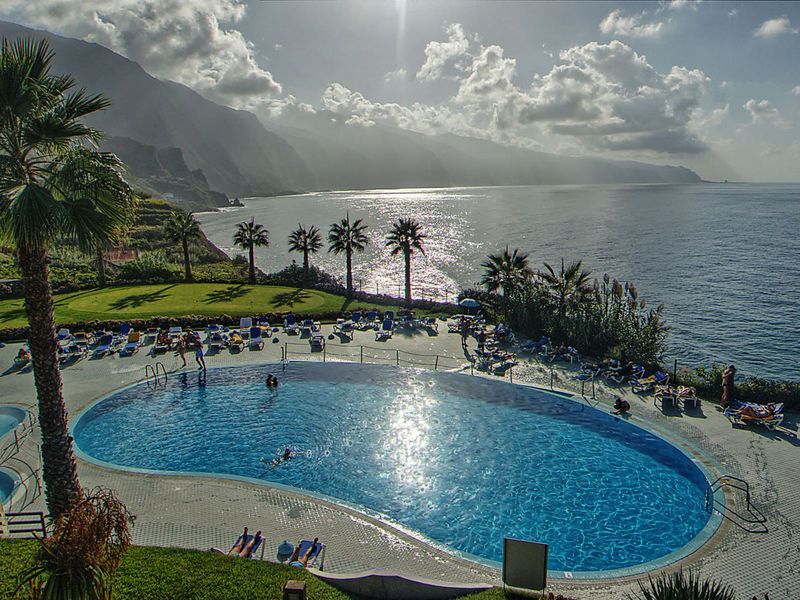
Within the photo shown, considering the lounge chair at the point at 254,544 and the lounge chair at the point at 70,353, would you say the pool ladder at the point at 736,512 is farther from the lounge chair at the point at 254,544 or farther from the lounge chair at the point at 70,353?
the lounge chair at the point at 70,353

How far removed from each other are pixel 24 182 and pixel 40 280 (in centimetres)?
210

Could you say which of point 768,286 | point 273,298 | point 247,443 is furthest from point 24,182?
point 768,286

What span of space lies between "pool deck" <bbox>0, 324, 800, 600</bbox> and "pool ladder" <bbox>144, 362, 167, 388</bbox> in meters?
6.91

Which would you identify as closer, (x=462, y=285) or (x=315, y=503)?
(x=315, y=503)

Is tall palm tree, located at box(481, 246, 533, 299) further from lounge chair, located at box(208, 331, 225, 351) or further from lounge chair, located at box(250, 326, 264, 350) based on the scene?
lounge chair, located at box(208, 331, 225, 351)

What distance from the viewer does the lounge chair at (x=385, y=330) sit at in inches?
1297

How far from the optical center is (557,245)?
10819 cm

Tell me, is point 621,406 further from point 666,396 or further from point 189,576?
point 189,576

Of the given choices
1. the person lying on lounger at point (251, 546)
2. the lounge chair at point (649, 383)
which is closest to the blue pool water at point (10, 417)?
the person lying on lounger at point (251, 546)

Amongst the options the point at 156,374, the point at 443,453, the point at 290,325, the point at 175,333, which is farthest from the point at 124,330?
the point at 443,453

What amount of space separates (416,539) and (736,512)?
907 cm

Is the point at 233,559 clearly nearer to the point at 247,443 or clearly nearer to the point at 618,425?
the point at 247,443

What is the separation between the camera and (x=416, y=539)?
13.5 metres

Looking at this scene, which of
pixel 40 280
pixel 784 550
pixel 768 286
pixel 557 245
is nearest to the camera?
pixel 40 280
